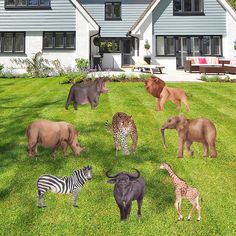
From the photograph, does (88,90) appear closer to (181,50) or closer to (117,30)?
(181,50)

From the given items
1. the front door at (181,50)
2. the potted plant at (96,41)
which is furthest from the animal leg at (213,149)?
the potted plant at (96,41)

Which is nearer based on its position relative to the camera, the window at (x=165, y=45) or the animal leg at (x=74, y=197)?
the animal leg at (x=74, y=197)

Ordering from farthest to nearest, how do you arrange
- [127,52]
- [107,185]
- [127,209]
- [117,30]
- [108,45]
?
[127,52], [108,45], [117,30], [107,185], [127,209]

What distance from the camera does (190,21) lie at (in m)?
32.1

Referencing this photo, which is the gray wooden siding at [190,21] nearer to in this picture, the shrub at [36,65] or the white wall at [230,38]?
the white wall at [230,38]

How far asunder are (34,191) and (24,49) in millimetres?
25719

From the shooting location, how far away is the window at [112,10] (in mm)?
35875

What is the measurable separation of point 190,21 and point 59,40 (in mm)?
13633

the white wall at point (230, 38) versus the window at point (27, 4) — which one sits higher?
the window at point (27, 4)

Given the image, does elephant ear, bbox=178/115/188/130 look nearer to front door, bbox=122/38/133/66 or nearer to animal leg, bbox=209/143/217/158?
animal leg, bbox=209/143/217/158

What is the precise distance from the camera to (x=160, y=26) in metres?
31.9

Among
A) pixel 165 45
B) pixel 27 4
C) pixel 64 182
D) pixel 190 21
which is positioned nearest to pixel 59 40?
pixel 27 4

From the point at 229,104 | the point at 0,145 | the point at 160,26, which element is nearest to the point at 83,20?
the point at 160,26

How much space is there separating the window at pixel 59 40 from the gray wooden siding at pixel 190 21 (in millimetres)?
9128
